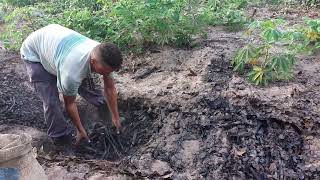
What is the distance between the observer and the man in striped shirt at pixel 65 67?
331 centimetres

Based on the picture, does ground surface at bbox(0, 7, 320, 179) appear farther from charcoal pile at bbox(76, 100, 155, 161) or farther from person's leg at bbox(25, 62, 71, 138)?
person's leg at bbox(25, 62, 71, 138)

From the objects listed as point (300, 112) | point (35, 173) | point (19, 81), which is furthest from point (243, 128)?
point (19, 81)

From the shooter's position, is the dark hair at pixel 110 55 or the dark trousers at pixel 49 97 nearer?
the dark hair at pixel 110 55

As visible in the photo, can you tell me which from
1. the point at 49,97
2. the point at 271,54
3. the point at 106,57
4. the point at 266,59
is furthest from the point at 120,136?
the point at 271,54

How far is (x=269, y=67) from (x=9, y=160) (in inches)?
113

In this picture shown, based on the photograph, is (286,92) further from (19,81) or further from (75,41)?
(19,81)

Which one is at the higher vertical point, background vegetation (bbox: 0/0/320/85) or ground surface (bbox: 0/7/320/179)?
background vegetation (bbox: 0/0/320/85)

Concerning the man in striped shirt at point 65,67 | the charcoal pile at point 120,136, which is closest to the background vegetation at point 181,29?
the charcoal pile at point 120,136

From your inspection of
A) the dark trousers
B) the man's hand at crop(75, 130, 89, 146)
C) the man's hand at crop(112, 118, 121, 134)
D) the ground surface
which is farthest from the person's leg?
the man's hand at crop(112, 118, 121, 134)

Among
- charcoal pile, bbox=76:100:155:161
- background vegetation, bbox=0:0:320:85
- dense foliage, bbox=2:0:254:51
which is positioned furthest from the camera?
dense foliage, bbox=2:0:254:51

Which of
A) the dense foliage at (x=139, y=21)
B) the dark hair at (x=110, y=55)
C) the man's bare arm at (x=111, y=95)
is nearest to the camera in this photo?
the dark hair at (x=110, y=55)

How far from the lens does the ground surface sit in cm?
335

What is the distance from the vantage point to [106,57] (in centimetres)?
319

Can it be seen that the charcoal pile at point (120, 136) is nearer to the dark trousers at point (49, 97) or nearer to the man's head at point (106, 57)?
Answer: the dark trousers at point (49, 97)
